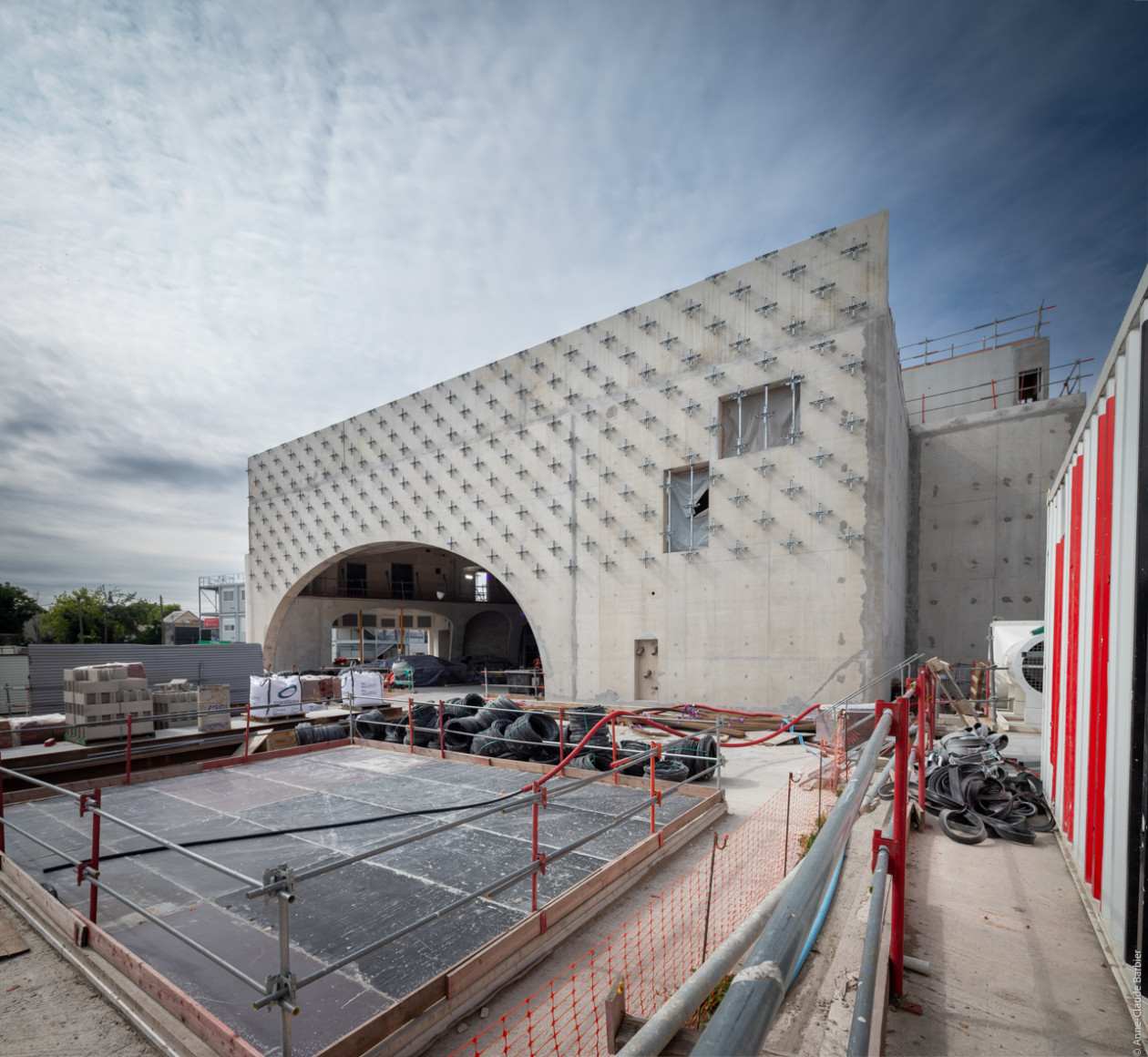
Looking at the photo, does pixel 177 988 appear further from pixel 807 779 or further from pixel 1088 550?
pixel 807 779

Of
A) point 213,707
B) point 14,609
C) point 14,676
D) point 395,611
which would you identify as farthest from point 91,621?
point 213,707

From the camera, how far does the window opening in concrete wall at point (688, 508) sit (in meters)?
17.6

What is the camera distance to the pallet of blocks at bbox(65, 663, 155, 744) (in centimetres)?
1080

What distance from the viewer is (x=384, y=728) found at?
1292 centimetres

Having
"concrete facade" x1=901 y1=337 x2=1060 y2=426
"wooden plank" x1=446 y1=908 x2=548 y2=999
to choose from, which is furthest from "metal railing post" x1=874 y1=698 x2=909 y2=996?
"concrete facade" x1=901 y1=337 x2=1060 y2=426

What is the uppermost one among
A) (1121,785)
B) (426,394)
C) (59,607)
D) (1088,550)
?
(426,394)

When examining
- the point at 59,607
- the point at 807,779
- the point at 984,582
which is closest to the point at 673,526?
the point at 984,582

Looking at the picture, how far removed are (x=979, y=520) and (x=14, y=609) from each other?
60.4 m

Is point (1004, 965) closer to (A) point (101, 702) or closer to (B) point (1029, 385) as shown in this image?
(A) point (101, 702)

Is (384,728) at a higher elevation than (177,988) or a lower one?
lower

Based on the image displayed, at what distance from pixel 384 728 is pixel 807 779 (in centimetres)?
848

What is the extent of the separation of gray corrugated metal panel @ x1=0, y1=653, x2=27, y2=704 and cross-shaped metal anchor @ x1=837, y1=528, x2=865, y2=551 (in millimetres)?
22143

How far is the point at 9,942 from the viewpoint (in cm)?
475

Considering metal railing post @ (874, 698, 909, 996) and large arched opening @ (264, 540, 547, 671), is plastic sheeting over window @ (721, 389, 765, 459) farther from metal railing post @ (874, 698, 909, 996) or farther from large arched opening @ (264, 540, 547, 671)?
large arched opening @ (264, 540, 547, 671)
